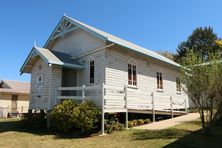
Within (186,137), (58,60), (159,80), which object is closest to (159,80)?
(159,80)

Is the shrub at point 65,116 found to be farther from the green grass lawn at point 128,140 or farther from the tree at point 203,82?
the tree at point 203,82

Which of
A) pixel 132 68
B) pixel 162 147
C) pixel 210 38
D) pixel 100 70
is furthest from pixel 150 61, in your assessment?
pixel 210 38

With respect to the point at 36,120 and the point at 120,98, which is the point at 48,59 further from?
the point at 120,98

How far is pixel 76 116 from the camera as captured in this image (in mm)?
11508

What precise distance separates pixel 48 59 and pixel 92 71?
2.99 m

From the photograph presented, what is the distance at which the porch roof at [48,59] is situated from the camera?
1452cm

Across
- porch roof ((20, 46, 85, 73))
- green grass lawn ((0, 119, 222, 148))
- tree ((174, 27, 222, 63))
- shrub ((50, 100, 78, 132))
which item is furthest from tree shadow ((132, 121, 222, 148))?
tree ((174, 27, 222, 63))

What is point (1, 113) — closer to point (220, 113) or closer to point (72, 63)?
point (72, 63)

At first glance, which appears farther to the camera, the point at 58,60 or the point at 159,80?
the point at 159,80

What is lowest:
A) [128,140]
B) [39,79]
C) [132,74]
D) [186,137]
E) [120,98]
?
[128,140]

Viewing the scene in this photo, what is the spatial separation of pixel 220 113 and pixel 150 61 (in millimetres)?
7486

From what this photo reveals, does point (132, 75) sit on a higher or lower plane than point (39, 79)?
higher

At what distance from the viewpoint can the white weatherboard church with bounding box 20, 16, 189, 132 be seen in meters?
14.5

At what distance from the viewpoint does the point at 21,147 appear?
9.48 m
